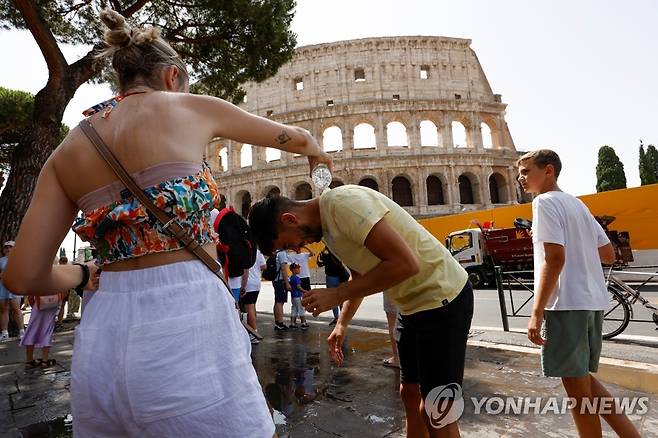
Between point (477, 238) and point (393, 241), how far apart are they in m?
14.4

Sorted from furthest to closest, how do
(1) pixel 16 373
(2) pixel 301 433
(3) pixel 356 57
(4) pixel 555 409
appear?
(3) pixel 356 57 → (1) pixel 16 373 → (4) pixel 555 409 → (2) pixel 301 433

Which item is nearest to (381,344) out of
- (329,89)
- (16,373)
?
(16,373)

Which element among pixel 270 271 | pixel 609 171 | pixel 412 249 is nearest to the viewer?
pixel 412 249

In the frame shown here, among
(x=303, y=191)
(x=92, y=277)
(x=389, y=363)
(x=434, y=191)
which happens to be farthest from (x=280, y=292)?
(x=434, y=191)

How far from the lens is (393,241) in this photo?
1.65 metres

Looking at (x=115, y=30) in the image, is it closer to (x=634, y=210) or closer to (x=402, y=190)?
(x=634, y=210)

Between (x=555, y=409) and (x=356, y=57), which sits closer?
(x=555, y=409)

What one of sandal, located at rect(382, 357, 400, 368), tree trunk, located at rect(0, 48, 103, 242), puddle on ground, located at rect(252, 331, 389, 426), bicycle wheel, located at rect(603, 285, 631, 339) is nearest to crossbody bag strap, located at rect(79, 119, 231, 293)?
puddle on ground, located at rect(252, 331, 389, 426)

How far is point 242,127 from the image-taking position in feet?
4.30

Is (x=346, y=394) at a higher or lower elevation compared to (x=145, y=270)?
lower

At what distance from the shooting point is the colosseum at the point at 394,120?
35.7m

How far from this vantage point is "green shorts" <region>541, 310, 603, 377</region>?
89.2 inches

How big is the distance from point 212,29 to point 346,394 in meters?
10.8

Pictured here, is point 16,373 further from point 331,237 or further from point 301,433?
point 331,237
